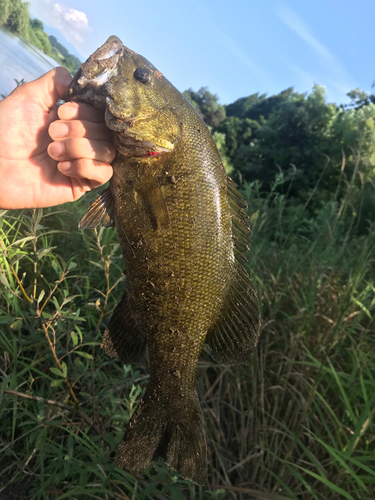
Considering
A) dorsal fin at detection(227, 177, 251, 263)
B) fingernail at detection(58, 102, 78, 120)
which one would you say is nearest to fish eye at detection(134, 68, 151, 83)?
fingernail at detection(58, 102, 78, 120)

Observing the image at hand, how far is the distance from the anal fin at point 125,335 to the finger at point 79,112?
0.75 m

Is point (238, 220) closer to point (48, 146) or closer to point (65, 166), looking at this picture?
point (65, 166)

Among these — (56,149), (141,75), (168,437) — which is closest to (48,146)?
(56,149)

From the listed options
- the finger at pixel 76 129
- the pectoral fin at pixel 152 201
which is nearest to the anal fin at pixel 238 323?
the pectoral fin at pixel 152 201

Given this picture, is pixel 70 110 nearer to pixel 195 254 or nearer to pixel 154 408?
pixel 195 254

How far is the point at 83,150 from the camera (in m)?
1.17

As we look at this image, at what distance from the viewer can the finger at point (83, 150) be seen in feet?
3.84

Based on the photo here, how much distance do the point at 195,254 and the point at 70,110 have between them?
73cm

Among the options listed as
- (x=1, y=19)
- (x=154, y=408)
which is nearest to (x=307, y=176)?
(x=1, y=19)

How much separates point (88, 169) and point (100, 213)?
0.59 ft

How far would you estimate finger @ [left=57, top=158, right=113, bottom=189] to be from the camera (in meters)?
1.20

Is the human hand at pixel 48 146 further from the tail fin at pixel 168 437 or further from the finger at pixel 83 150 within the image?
the tail fin at pixel 168 437

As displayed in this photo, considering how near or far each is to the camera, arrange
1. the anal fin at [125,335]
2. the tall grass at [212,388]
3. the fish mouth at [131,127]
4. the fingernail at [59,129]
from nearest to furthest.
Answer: the fish mouth at [131,127] → the fingernail at [59,129] → the anal fin at [125,335] → the tall grass at [212,388]

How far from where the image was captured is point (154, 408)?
1234 mm
